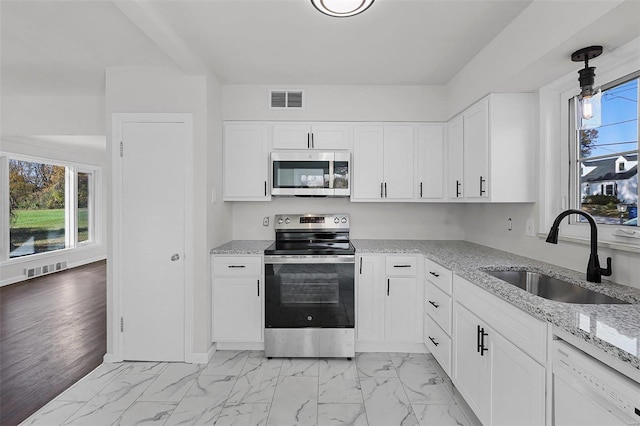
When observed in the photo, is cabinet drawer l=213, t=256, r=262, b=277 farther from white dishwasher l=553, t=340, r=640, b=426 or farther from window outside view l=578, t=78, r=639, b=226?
window outside view l=578, t=78, r=639, b=226

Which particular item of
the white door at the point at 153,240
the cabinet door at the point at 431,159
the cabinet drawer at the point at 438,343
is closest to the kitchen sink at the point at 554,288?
the cabinet drawer at the point at 438,343

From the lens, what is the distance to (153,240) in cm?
260

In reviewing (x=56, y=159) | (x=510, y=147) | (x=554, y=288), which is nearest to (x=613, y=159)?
(x=510, y=147)

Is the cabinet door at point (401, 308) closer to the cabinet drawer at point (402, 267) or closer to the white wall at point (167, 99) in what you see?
the cabinet drawer at point (402, 267)

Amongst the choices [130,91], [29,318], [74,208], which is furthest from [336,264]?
[74,208]

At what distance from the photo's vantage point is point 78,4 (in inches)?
71.4

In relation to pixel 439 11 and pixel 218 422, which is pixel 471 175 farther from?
pixel 218 422

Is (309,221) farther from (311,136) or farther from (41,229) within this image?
(41,229)

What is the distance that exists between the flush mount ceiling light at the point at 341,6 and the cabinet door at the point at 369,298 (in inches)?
70.9

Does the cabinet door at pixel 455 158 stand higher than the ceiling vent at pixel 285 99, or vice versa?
the ceiling vent at pixel 285 99

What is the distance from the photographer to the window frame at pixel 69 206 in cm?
493

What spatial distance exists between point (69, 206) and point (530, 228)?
25.1 feet

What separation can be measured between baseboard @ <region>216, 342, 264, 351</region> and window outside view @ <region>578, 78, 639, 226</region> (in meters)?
2.62

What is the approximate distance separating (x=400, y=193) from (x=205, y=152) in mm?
1812
